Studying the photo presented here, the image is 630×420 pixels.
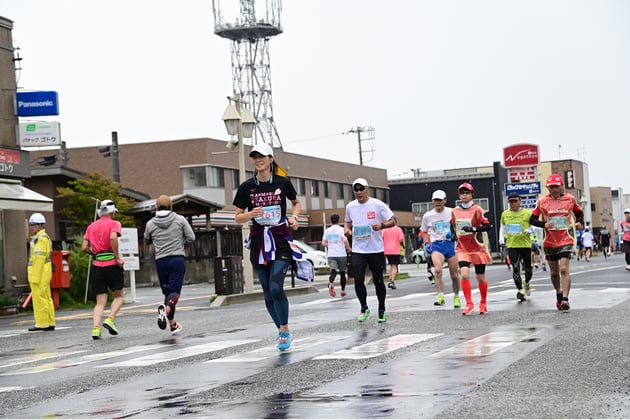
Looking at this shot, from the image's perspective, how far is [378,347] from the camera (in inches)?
420

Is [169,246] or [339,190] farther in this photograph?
[339,190]

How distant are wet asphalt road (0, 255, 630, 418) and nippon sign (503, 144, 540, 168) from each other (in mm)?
42606

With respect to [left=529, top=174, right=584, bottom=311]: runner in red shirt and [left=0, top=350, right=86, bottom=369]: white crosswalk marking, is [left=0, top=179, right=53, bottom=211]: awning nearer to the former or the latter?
[left=0, top=350, right=86, bottom=369]: white crosswalk marking

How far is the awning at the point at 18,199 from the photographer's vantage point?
80.2 feet

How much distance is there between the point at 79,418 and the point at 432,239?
10836mm

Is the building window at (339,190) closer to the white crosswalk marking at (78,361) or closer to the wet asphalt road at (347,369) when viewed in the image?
the wet asphalt road at (347,369)

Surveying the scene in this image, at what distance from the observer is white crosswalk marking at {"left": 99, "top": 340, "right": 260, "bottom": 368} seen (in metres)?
10.5

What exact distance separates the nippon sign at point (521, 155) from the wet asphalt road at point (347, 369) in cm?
4261

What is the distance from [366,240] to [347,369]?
5693mm

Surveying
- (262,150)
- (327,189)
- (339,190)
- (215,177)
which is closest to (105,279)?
(262,150)

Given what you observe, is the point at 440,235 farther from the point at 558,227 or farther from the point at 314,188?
the point at 314,188

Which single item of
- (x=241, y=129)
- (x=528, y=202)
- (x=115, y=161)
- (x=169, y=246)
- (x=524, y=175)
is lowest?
(x=169, y=246)

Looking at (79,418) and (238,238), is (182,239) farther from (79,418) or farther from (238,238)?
(238,238)

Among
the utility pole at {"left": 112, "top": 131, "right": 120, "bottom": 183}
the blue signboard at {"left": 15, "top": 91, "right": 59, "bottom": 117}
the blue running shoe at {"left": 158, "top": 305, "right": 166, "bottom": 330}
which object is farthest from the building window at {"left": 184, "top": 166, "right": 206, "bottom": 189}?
the blue running shoe at {"left": 158, "top": 305, "right": 166, "bottom": 330}
